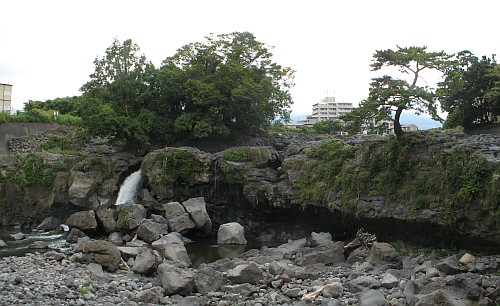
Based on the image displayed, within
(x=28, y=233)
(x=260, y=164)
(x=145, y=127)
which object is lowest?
(x=28, y=233)

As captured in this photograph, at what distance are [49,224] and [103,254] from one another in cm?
1164

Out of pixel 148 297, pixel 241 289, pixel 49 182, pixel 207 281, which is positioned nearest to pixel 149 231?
pixel 207 281

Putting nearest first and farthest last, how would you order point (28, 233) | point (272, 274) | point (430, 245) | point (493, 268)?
point (493, 268), point (272, 274), point (430, 245), point (28, 233)

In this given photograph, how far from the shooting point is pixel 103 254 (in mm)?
17422

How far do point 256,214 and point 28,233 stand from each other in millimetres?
12785

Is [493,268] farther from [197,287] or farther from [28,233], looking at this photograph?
[28,233]

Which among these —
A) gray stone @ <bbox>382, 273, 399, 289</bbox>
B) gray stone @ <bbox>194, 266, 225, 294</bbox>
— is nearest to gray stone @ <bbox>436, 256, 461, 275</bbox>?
gray stone @ <bbox>382, 273, 399, 289</bbox>

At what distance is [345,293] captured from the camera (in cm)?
1385

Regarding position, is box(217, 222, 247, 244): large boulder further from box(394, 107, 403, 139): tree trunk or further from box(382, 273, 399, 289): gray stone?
box(382, 273, 399, 289): gray stone

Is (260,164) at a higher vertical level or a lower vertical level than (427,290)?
higher

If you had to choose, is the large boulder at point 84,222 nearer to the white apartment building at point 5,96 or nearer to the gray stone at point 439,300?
the gray stone at point 439,300

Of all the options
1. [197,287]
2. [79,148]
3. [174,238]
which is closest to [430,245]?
[197,287]

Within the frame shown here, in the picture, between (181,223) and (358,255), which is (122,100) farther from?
(358,255)

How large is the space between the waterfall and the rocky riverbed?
945 centimetres
